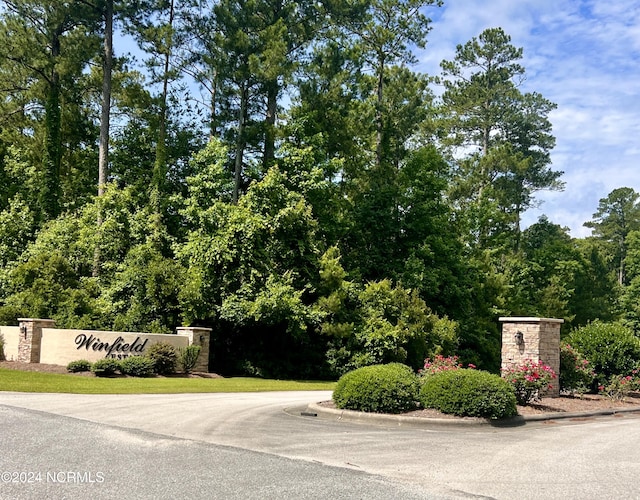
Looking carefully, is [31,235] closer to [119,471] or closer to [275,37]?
[275,37]

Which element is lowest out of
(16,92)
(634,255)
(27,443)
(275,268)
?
(27,443)

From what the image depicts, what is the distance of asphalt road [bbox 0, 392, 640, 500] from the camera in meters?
6.93

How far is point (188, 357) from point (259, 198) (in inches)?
360

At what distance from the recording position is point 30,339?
2416 centimetres

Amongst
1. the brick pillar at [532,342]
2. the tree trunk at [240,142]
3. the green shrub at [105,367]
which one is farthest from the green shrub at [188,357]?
the brick pillar at [532,342]

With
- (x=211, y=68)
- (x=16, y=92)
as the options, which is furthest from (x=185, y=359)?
(x=16, y=92)

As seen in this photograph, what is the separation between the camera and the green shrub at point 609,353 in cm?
1927

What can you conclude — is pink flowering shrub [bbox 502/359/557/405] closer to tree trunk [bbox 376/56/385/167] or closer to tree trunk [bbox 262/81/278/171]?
tree trunk [bbox 262/81/278/171]

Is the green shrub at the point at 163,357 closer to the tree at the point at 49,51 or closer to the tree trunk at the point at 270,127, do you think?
the tree trunk at the point at 270,127

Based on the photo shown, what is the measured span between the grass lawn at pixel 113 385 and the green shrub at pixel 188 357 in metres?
1.59

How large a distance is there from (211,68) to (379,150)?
465 inches

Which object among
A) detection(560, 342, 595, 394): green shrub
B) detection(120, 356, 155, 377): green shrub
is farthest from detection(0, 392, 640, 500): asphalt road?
detection(120, 356, 155, 377): green shrub

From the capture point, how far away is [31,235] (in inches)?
1441

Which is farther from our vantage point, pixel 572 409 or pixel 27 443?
pixel 572 409
